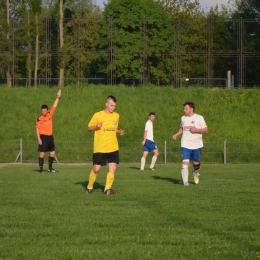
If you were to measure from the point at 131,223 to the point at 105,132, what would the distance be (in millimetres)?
4053

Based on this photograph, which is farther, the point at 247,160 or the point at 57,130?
the point at 57,130

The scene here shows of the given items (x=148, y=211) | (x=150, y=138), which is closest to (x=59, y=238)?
(x=148, y=211)

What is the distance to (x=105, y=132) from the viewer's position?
40.9 ft

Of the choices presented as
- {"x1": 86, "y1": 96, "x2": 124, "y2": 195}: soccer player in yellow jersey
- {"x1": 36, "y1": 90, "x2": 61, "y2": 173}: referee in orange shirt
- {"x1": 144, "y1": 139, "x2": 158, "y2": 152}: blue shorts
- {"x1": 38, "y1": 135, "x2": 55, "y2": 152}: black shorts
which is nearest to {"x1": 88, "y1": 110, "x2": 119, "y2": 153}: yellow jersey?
{"x1": 86, "y1": 96, "x2": 124, "y2": 195}: soccer player in yellow jersey

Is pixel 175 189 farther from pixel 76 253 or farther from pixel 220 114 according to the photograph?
pixel 220 114

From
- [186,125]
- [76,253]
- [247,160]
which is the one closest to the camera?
[76,253]

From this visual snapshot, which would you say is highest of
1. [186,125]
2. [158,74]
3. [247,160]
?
[158,74]

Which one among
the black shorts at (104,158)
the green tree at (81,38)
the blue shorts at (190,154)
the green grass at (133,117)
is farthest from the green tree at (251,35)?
the black shorts at (104,158)

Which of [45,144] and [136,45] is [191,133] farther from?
[136,45]

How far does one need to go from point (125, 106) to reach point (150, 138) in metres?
17.3

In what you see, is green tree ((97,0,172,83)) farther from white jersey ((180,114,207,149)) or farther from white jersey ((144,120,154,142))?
white jersey ((180,114,207,149))

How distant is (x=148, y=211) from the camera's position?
32.3ft

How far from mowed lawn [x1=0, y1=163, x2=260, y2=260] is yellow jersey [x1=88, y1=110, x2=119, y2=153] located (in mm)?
905

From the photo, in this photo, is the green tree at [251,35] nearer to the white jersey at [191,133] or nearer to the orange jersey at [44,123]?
the orange jersey at [44,123]
